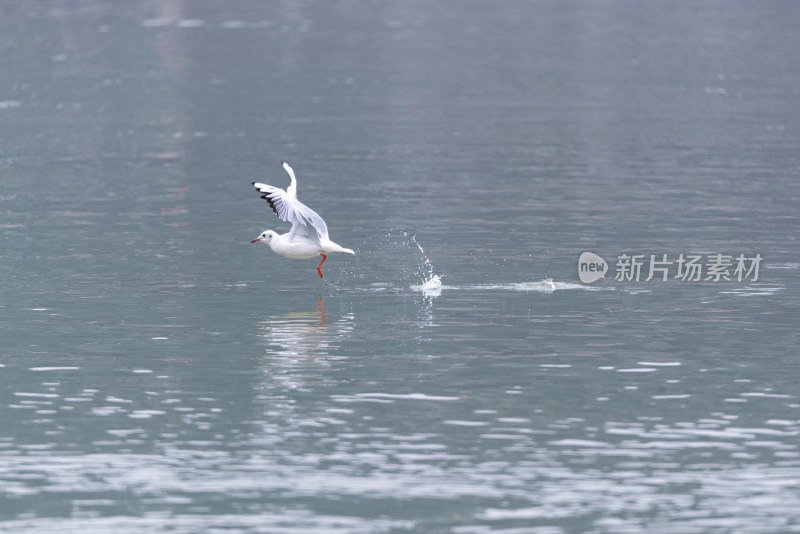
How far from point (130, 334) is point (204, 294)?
3544 millimetres

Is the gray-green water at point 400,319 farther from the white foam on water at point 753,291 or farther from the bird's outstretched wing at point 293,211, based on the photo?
the bird's outstretched wing at point 293,211

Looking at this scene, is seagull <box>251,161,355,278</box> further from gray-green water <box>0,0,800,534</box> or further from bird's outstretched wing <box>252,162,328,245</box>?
gray-green water <box>0,0,800,534</box>

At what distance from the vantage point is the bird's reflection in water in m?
24.9

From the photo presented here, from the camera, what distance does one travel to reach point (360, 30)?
104812 millimetres

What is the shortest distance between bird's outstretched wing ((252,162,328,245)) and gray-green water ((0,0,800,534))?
4.37ft

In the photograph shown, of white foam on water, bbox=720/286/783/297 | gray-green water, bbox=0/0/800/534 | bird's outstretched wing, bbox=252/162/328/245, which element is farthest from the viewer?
white foam on water, bbox=720/286/783/297

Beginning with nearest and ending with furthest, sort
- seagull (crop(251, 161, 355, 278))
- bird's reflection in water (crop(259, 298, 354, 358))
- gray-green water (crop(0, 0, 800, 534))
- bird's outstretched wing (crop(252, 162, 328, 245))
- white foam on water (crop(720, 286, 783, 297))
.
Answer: gray-green water (crop(0, 0, 800, 534)), bird's reflection in water (crop(259, 298, 354, 358)), bird's outstretched wing (crop(252, 162, 328, 245)), seagull (crop(251, 161, 355, 278)), white foam on water (crop(720, 286, 783, 297))

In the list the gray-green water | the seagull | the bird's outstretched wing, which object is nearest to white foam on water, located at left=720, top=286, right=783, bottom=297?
the gray-green water

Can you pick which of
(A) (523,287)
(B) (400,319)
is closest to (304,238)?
(B) (400,319)

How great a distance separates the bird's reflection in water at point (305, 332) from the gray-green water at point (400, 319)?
0.08m

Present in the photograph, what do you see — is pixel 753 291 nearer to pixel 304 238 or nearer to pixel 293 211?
pixel 304 238

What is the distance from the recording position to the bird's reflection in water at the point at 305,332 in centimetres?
2486

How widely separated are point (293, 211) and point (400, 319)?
257 cm

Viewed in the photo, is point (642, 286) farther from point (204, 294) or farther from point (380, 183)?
point (380, 183)
